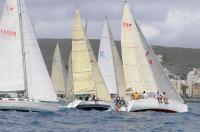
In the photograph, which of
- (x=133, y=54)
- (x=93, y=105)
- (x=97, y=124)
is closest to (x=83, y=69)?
(x=93, y=105)

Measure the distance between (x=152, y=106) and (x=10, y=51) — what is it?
35.1ft

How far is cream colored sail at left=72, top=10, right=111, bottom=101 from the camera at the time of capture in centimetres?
6612

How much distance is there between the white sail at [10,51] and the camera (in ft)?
169

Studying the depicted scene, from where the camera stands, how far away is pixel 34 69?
5138cm

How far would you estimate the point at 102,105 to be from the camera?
210ft

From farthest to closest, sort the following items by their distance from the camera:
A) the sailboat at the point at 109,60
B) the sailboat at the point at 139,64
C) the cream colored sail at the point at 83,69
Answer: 1. the sailboat at the point at 109,60
2. the cream colored sail at the point at 83,69
3. the sailboat at the point at 139,64

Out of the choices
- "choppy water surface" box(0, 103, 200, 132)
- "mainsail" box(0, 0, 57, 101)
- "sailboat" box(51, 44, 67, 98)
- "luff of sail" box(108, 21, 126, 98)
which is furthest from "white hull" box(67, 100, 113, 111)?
"sailboat" box(51, 44, 67, 98)

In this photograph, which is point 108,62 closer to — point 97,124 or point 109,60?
point 109,60

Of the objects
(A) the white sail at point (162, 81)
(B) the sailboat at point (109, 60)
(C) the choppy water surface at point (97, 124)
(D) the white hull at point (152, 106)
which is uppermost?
(B) the sailboat at point (109, 60)

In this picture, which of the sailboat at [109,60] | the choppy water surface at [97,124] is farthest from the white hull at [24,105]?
the sailboat at [109,60]

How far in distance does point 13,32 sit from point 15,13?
1.31m

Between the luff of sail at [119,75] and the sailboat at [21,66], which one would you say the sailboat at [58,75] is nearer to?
the luff of sail at [119,75]

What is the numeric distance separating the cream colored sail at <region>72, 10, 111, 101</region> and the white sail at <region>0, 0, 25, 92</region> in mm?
14583

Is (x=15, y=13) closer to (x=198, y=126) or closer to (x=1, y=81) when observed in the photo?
(x=1, y=81)
